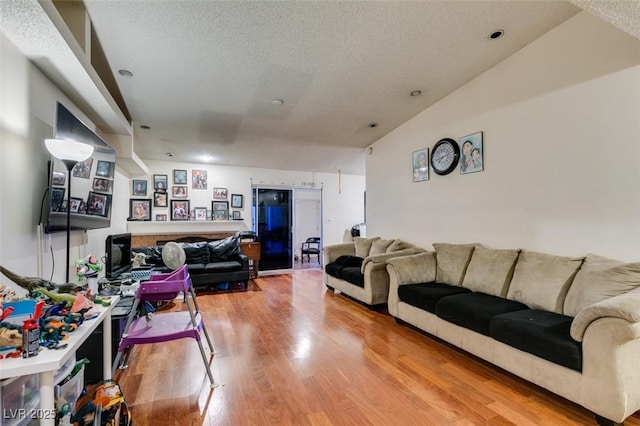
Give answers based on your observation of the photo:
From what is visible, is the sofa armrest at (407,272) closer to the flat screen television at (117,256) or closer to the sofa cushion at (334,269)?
the sofa cushion at (334,269)

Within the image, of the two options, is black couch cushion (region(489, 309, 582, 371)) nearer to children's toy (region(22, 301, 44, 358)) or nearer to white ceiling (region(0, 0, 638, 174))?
white ceiling (region(0, 0, 638, 174))

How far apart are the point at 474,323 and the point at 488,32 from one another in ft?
8.55

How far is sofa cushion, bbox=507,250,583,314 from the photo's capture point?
2.34m

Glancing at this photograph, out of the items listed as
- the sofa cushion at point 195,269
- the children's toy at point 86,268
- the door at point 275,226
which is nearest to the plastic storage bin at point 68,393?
the children's toy at point 86,268

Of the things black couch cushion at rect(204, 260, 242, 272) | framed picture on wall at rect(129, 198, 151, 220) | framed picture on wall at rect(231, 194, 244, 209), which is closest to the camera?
black couch cushion at rect(204, 260, 242, 272)

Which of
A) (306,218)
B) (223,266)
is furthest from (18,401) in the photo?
(306,218)

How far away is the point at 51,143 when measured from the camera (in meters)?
1.70

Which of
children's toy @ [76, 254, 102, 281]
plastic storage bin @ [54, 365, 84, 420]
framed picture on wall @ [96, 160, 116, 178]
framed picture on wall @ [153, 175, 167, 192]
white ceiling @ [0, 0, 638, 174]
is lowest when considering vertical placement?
plastic storage bin @ [54, 365, 84, 420]

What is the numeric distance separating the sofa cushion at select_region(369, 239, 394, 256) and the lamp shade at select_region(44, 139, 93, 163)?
12.3 ft

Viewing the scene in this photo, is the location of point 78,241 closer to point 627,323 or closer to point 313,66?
point 313,66

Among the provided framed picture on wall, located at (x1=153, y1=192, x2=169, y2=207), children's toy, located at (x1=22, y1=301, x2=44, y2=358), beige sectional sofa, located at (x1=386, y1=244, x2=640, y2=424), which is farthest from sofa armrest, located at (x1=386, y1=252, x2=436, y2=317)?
framed picture on wall, located at (x1=153, y1=192, x2=169, y2=207)

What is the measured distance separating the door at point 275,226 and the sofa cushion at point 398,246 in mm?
3117

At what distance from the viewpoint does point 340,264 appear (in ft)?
15.3

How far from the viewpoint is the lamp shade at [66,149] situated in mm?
1710
